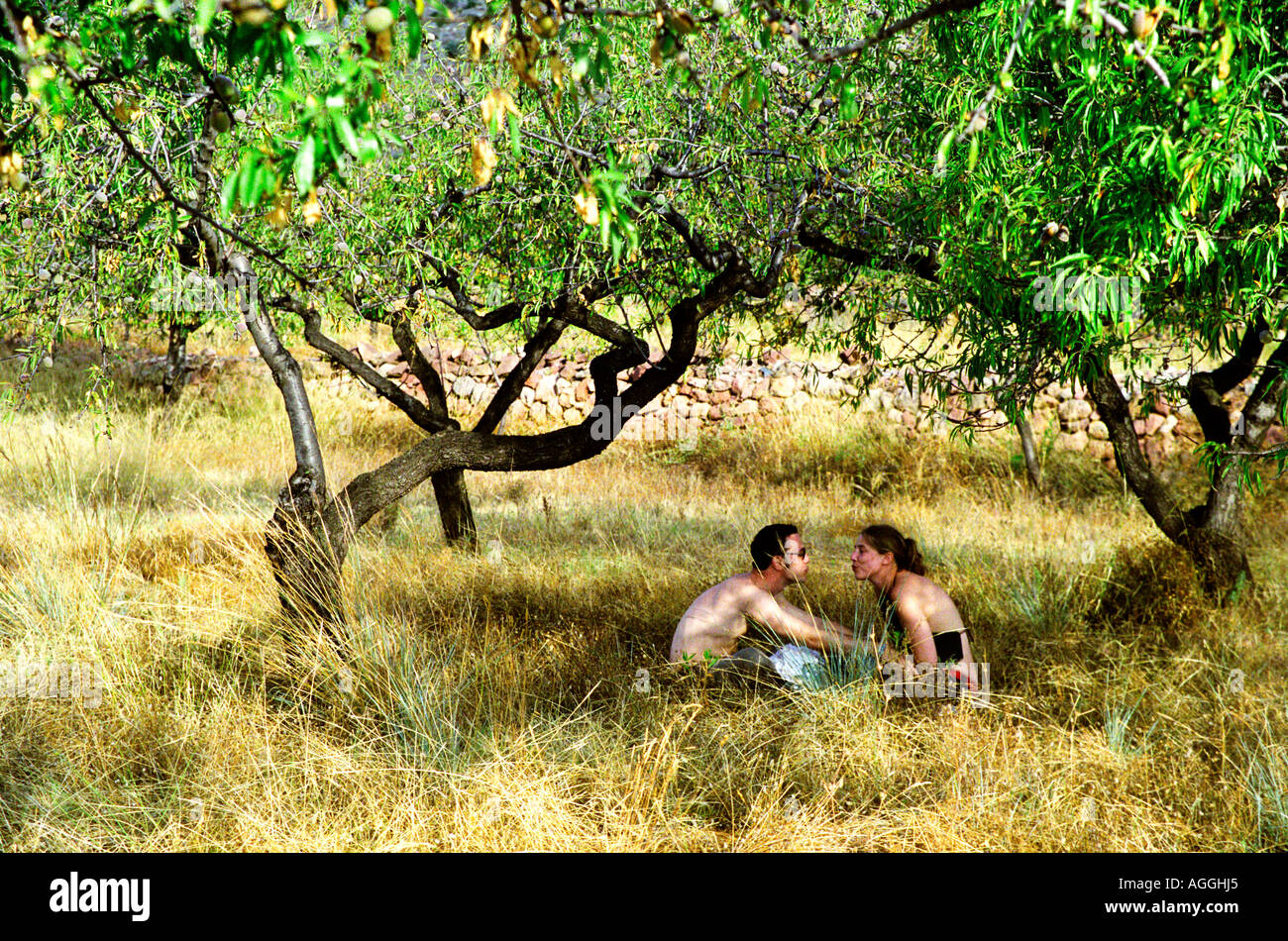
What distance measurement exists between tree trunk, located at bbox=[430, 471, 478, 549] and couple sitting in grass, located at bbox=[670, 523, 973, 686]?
3.28m

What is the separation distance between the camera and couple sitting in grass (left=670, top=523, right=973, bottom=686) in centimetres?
489

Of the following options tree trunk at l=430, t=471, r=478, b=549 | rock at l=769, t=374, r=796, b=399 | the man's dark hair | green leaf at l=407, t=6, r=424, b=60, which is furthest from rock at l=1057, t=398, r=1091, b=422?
green leaf at l=407, t=6, r=424, b=60

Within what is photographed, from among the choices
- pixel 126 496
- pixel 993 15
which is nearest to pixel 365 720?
pixel 993 15

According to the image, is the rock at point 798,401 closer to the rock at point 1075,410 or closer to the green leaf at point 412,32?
the rock at point 1075,410

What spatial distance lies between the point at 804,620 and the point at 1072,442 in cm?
808

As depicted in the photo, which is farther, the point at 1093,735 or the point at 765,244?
the point at 765,244

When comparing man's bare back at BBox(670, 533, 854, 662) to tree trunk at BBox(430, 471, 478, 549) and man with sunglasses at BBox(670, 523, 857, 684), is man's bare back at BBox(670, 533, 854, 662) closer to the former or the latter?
man with sunglasses at BBox(670, 523, 857, 684)

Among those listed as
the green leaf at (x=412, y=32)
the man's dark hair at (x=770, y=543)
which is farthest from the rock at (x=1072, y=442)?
the green leaf at (x=412, y=32)

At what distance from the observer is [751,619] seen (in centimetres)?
523

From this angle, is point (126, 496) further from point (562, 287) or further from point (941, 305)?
point (941, 305)

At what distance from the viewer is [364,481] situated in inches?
241

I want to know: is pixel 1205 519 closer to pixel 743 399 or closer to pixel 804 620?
pixel 804 620

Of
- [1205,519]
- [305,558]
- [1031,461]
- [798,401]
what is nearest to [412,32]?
[305,558]

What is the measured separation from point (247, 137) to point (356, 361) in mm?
2017
